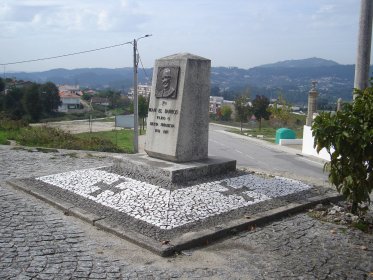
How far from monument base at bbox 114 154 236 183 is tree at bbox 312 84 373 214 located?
232cm

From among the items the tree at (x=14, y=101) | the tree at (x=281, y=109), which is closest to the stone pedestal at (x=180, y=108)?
the tree at (x=281, y=109)

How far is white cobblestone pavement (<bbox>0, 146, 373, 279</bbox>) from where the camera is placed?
4312 mm

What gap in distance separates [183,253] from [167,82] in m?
3.89

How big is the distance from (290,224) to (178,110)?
116 inches

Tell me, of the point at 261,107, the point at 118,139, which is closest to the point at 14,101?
the point at 118,139

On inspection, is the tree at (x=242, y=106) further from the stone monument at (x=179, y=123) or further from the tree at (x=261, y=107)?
the stone monument at (x=179, y=123)

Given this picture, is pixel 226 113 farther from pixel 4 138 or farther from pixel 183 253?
pixel 183 253

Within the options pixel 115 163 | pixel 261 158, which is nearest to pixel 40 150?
pixel 115 163

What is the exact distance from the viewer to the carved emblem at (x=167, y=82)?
305 inches

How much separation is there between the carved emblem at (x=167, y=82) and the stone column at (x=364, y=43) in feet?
11.6

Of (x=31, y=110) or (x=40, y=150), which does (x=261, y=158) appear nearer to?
(x=40, y=150)

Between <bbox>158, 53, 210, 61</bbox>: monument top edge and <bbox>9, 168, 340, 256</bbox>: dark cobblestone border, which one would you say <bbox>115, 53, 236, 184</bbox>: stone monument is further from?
<bbox>9, 168, 340, 256</bbox>: dark cobblestone border

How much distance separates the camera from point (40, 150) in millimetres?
11977

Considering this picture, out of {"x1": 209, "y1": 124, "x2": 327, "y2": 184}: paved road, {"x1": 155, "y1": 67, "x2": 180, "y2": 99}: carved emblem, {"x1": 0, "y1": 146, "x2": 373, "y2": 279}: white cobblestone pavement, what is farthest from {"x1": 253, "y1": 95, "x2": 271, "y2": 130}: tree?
{"x1": 0, "y1": 146, "x2": 373, "y2": 279}: white cobblestone pavement
